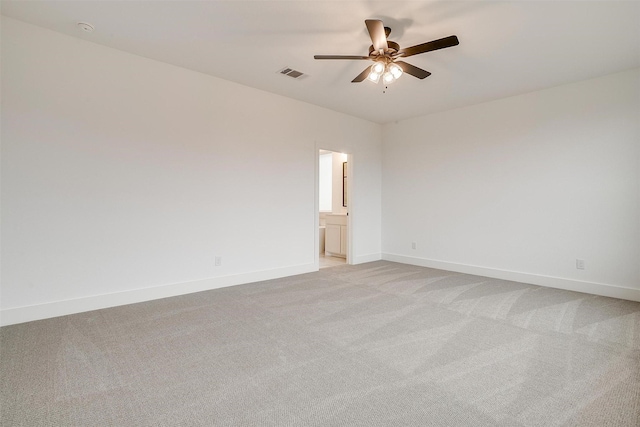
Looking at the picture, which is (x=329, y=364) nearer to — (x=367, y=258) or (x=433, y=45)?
(x=433, y=45)

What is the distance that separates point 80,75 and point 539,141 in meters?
5.80

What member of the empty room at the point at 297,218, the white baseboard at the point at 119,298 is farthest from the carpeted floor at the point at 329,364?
the white baseboard at the point at 119,298

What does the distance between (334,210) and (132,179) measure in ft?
15.9

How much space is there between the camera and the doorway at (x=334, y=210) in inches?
246

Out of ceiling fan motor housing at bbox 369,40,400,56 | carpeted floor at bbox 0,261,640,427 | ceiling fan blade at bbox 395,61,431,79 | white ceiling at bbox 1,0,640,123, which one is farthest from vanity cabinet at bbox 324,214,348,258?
ceiling fan motor housing at bbox 369,40,400,56

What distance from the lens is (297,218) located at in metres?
5.00

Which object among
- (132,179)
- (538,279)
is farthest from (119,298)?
(538,279)

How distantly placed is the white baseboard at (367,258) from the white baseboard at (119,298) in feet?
5.77

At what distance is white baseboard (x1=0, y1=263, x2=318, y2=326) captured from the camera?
283 centimetres

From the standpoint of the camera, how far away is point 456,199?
530 centimetres

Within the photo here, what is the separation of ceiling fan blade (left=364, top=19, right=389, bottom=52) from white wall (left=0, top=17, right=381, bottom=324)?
233cm

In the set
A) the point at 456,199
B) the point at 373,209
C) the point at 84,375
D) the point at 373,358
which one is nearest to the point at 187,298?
the point at 84,375

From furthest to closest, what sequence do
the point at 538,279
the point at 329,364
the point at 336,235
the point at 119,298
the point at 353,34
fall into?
1. the point at 336,235
2. the point at 538,279
3. the point at 119,298
4. the point at 353,34
5. the point at 329,364

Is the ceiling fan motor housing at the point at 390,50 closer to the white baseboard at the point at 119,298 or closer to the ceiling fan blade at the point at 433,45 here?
the ceiling fan blade at the point at 433,45
